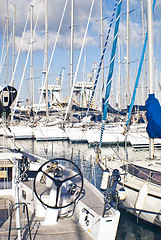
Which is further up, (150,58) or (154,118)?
(150,58)

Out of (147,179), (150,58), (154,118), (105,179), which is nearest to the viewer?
(147,179)

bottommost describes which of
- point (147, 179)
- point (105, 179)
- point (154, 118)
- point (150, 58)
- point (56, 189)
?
point (105, 179)

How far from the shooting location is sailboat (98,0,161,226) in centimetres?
935

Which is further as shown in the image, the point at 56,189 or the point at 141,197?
the point at 141,197

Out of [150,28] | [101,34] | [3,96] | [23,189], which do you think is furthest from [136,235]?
[101,34]

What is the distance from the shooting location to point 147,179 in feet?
33.2

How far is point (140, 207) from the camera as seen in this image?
9.33 meters

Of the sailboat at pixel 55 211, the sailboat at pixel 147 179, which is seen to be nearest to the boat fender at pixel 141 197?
the sailboat at pixel 147 179

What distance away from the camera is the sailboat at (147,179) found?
935 centimetres

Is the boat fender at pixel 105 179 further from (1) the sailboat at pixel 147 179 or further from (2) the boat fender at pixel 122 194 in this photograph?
(2) the boat fender at pixel 122 194

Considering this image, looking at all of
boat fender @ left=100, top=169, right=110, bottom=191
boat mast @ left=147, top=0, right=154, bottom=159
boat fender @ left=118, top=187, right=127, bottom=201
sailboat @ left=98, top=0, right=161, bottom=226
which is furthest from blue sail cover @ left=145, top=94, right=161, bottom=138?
boat fender @ left=118, top=187, right=127, bottom=201

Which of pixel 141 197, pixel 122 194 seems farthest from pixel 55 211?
pixel 141 197

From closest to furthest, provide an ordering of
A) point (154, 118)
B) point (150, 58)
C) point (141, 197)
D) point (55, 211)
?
point (55, 211) → point (141, 197) → point (154, 118) → point (150, 58)

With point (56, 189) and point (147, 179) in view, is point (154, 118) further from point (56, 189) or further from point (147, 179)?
point (56, 189)
